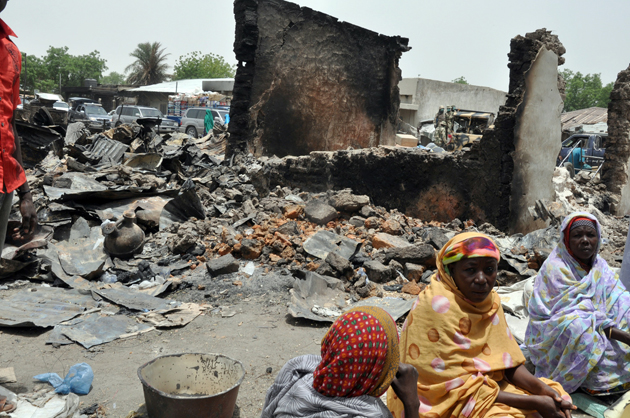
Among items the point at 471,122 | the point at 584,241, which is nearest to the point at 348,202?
the point at 584,241

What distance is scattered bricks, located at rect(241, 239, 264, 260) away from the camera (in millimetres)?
5707

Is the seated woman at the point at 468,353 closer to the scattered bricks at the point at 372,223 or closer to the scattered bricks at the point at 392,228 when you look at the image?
the scattered bricks at the point at 392,228

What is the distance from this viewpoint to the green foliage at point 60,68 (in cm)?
4881

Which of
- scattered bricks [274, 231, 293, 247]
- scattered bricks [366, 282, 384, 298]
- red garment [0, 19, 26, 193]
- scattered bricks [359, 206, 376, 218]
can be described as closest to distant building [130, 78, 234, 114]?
scattered bricks [359, 206, 376, 218]

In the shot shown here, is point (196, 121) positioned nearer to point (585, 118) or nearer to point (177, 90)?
point (177, 90)

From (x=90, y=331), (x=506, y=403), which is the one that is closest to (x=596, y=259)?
(x=506, y=403)

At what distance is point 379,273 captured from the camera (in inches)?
211

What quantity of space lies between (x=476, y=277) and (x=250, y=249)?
3896mm

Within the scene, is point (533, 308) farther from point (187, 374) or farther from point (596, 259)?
point (187, 374)

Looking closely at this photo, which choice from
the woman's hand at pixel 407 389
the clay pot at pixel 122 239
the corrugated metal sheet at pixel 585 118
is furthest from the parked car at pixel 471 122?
the woman's hand at pixel 407 389

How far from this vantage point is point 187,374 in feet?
9.31

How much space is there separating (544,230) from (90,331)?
18.1 feet

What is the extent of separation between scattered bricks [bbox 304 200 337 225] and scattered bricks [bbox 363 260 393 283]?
170cm

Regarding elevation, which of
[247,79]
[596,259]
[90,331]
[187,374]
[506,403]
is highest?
[247,79]
